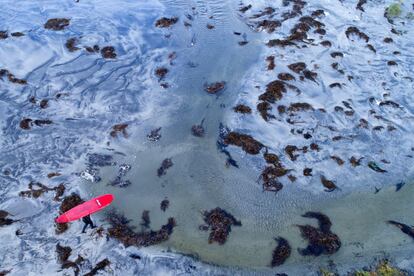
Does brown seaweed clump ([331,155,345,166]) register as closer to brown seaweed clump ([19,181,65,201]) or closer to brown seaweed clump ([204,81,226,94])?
brown seaweed clump ([204,81,226,94])

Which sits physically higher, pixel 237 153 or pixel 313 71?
pixel 313 71

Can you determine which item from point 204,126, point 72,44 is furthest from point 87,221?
point 72,44

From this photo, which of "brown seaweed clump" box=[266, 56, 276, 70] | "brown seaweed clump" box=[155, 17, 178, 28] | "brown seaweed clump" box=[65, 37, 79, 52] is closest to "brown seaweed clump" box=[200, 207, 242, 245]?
"brown seaweed clump" box=[266, 56, 276, 70]

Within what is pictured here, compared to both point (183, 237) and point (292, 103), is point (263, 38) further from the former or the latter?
point (183, 237)

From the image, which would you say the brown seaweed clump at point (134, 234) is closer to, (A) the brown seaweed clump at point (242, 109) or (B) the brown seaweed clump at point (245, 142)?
(B) the brown seaweed clump at point (245, 142)

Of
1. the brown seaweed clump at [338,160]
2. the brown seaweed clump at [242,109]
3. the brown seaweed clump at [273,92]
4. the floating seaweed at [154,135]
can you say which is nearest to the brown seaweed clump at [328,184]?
the brown seaweed clump at [338,160]

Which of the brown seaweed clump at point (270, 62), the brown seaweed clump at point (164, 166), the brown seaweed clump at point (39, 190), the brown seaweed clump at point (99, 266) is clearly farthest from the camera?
the brown seaweed clump at point (270, 62)

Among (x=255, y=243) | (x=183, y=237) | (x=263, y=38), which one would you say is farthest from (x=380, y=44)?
(x=183, y=237)
